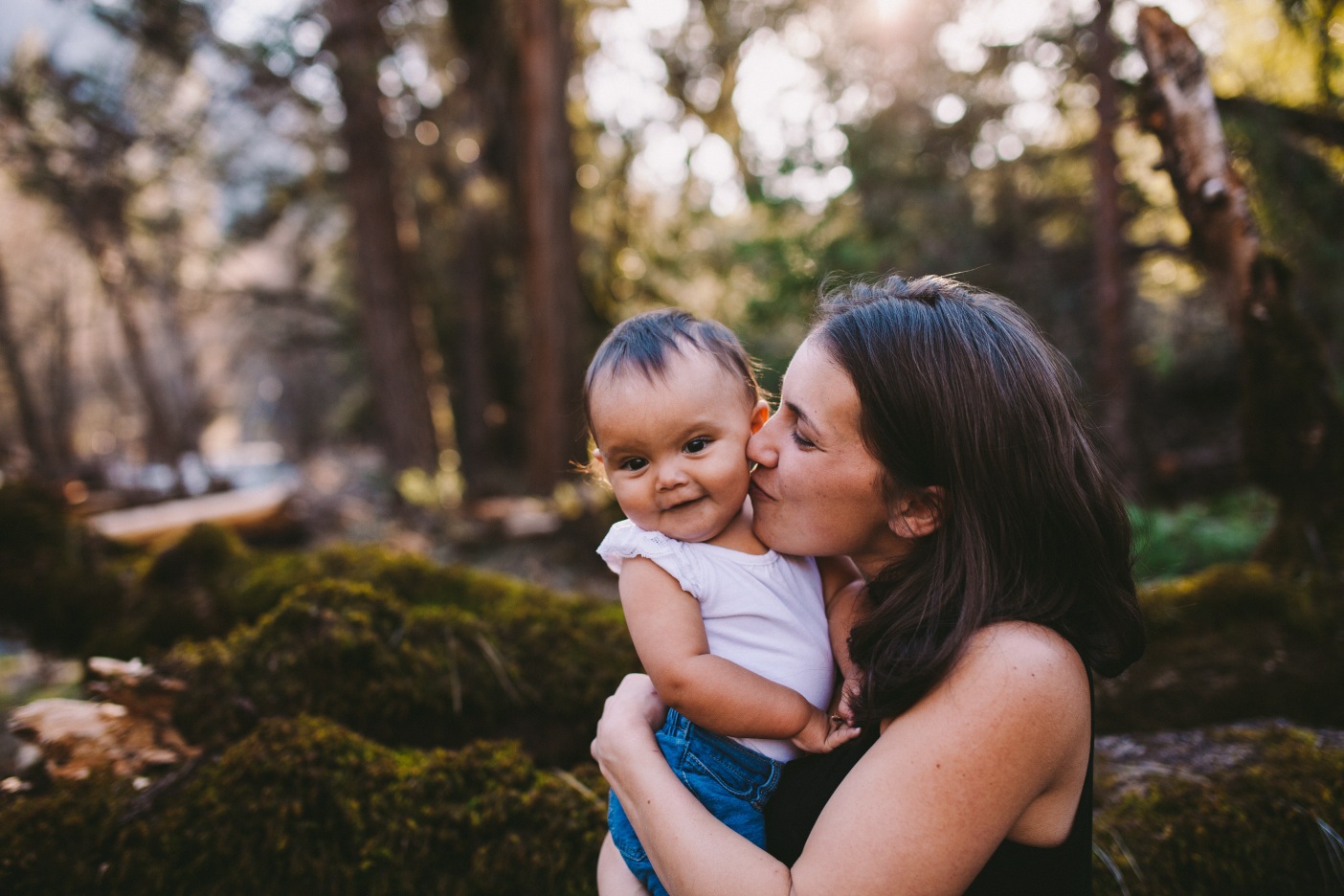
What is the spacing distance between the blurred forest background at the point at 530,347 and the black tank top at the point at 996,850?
604 millimetres

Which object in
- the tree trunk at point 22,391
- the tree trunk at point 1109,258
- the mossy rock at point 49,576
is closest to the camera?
the mossy rock at point 49,576

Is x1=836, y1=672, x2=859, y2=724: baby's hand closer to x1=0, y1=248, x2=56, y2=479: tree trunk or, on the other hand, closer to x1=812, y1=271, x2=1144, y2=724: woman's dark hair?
x1=812, y1=271, x2=1144, y2=724: woman's dark hair

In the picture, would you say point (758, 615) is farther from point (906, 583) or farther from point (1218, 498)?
point (1218, 498)

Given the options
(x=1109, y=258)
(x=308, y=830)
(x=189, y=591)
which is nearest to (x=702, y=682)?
(x=308, y=830)

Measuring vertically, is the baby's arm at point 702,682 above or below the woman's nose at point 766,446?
below

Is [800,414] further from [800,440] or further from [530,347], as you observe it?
[530,347]

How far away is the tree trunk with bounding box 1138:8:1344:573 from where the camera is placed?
2828 millimetres

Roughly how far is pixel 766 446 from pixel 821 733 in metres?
0.69

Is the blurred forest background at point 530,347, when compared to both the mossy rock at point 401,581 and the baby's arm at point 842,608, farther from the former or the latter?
the baby's arm at point 842,608

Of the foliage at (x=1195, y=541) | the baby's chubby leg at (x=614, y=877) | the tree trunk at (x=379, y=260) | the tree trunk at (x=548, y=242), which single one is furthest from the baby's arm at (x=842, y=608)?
the tree trunk at (x=379, y=260)

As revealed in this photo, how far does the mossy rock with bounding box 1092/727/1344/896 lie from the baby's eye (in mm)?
1453

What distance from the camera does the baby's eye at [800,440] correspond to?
1633 mm

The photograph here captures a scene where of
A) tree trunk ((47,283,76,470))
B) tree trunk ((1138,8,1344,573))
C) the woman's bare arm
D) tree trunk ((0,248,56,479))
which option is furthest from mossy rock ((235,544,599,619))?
tree trunk ((47,283,76,470))

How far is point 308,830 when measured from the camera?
6.12 feet
